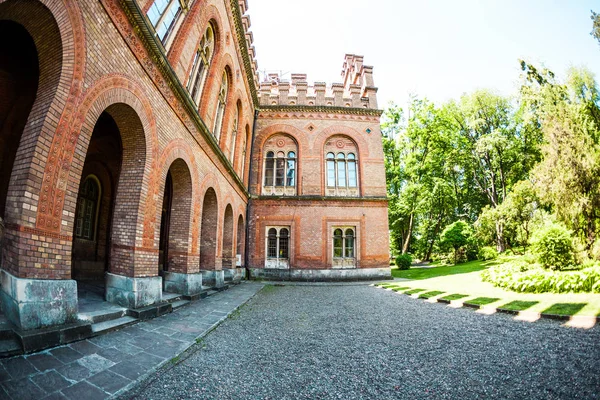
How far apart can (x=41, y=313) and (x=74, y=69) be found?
3449 millimetres

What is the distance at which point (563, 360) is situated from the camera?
3.12 meters

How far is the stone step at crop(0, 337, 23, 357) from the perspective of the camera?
2719 mm

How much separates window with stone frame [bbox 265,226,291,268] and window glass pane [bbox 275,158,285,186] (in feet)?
10.4

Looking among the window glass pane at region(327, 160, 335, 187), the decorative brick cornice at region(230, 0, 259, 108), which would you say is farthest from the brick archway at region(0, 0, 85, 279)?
the window glass pane at region(327, 160, 335, 187)

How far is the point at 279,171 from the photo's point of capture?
56.8ft

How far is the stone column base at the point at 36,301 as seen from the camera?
309 cm

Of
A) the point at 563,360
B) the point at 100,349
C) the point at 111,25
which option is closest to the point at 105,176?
the point at 111,25

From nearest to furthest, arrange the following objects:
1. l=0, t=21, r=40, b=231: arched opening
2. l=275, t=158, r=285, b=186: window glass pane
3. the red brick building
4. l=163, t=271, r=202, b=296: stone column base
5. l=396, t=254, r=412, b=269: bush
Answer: the red brick building < l=0, t=21, r=40, b=231: arched opening < l=163, t=271, r=202, b=296: stone column base < l=275, t=158, r=285, b=186: window glass pane < l=396, t=254, r=412, b=269: bush

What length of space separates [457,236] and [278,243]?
15.4 m

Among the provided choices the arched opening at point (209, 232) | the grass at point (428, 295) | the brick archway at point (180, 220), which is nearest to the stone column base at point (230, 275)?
the arched opening at point (209, 232)

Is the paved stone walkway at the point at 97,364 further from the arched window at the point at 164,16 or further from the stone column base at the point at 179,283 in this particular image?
the arched window at the point at 164,16

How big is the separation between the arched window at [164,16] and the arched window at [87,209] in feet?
19.9

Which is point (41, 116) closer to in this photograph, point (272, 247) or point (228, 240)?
point (228, 240)

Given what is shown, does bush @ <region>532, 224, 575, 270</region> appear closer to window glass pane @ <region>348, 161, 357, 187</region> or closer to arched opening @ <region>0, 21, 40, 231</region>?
window glass pane @ <region>348, 161, 357, 187</region>
